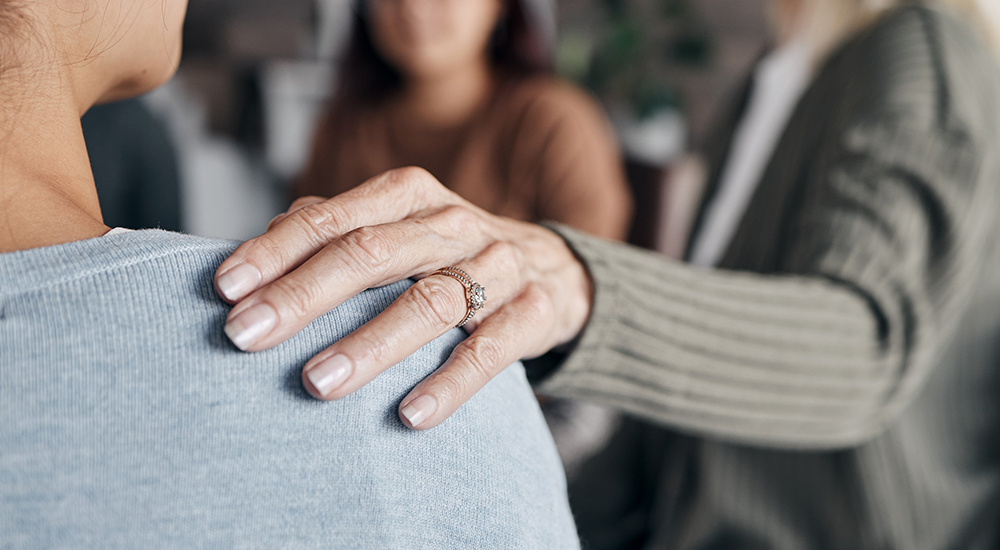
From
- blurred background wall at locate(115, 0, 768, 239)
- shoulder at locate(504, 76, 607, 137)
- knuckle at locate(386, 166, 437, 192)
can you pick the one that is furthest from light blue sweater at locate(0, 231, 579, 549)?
blurred background wall at locate(115, 0, 768, 239)

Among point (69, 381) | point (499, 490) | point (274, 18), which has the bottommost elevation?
point (274, 18)

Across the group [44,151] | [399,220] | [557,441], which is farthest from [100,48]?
[557,441]

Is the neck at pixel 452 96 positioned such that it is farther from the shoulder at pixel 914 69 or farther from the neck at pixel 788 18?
the shoulder at pixel 914 69

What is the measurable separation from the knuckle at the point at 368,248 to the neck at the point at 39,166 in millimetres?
144

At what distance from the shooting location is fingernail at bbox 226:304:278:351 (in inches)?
13.0

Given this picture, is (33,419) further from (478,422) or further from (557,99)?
(557,99)

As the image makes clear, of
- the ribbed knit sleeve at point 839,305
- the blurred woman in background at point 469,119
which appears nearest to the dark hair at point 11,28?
the ribbed knit sleeve at point 839,305

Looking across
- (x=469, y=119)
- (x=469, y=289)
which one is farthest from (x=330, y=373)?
(x=469, y=119)

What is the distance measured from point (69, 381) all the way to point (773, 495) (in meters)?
0.80

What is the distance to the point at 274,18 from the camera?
3387 mm

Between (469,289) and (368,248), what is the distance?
0.28 feet

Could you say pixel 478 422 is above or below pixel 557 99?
above

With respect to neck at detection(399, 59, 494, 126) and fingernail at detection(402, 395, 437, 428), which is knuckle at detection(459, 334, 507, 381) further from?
neck at detection(399, 59, 494, 126)

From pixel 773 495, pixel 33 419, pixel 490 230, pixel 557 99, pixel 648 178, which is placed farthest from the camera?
pixel 648 178
